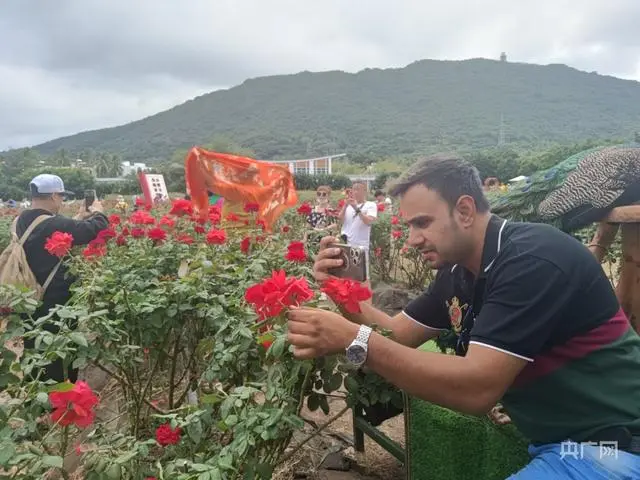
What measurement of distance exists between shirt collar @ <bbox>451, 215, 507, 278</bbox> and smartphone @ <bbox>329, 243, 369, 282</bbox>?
333mm

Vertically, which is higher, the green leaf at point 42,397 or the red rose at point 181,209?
Result: the red rose at point 181,209

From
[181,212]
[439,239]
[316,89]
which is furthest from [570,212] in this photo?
[316,89]

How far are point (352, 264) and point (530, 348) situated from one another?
0.56 m

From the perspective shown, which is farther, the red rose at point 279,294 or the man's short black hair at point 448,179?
the man's short black hair at point 448,179

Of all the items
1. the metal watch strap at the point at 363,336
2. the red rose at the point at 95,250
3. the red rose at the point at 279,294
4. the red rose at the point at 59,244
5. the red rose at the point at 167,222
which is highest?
the red rose at the point at 279,294

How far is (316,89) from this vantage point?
5153 inches

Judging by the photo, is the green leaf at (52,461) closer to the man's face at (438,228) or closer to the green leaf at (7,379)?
the green leaf at (7,379)

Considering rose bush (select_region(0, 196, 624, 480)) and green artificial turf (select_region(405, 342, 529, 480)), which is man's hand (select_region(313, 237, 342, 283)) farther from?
green artificial turf (select_region(405, 342, 529, 480))

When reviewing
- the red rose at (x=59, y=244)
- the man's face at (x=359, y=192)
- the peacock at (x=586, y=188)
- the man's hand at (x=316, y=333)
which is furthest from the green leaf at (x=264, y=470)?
the man's face at (x=359, y=192)

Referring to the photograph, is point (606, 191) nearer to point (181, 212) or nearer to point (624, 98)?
point (181, 212)

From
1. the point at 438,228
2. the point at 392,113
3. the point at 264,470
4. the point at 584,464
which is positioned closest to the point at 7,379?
the point at 264,470

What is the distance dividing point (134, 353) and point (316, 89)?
439 ft

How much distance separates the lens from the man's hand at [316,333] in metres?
1.26

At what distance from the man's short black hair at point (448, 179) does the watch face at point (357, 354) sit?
1.54ft
